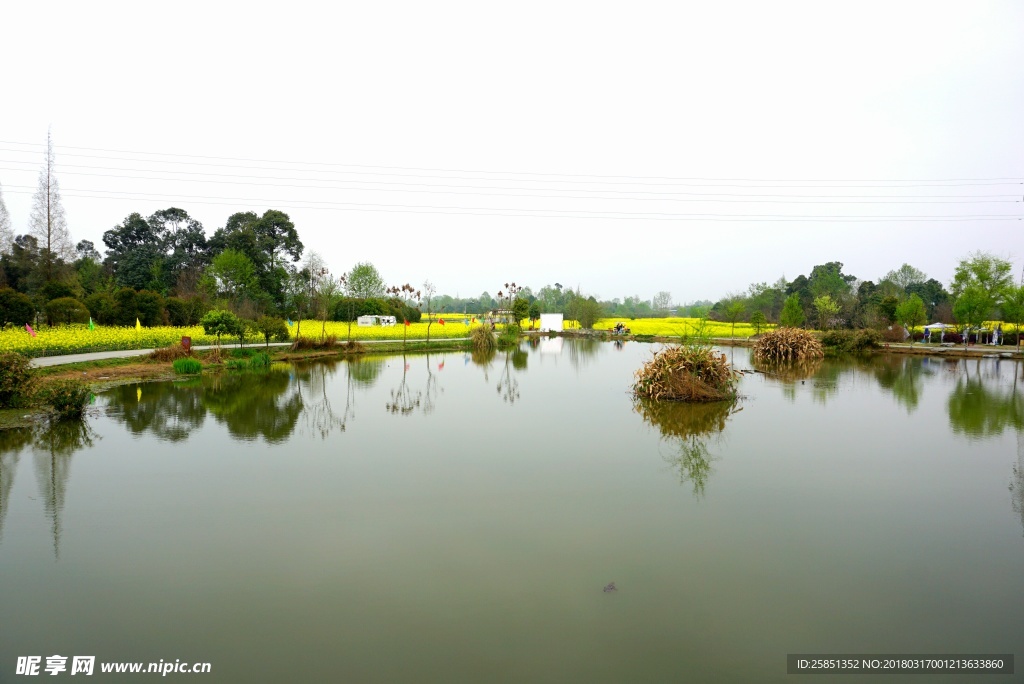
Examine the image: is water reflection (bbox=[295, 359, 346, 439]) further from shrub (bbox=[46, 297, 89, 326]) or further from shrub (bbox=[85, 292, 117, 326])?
shrub (bbox=[85, 292, 117, 326])

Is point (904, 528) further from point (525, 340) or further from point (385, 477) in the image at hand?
point (525, 340)

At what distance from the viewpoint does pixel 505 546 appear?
5039 millimetres

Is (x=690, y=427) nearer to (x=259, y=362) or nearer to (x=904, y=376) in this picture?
(x=904, y=376)

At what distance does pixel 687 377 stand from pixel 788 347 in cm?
1394

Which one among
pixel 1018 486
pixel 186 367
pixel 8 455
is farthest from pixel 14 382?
pixel 1018 486

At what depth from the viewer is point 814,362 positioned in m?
23.4

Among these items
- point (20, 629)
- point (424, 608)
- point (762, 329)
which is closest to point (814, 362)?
point (762, 329)

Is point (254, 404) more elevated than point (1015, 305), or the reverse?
point (1015, 305)

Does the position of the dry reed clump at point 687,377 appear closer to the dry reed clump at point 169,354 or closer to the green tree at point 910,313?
the dry reed clump at point 169,354

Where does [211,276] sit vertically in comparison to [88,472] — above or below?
above

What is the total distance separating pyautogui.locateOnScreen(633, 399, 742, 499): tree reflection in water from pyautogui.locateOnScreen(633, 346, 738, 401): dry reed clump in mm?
240

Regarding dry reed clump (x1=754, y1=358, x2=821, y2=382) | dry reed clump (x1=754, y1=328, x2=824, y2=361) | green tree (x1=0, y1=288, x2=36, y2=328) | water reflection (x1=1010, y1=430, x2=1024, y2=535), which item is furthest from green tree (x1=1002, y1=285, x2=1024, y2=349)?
green tree (x1=0, y1=288, x2=36, y2=328)

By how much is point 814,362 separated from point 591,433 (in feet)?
57.8

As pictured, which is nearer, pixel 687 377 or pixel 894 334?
pixel 687 377
